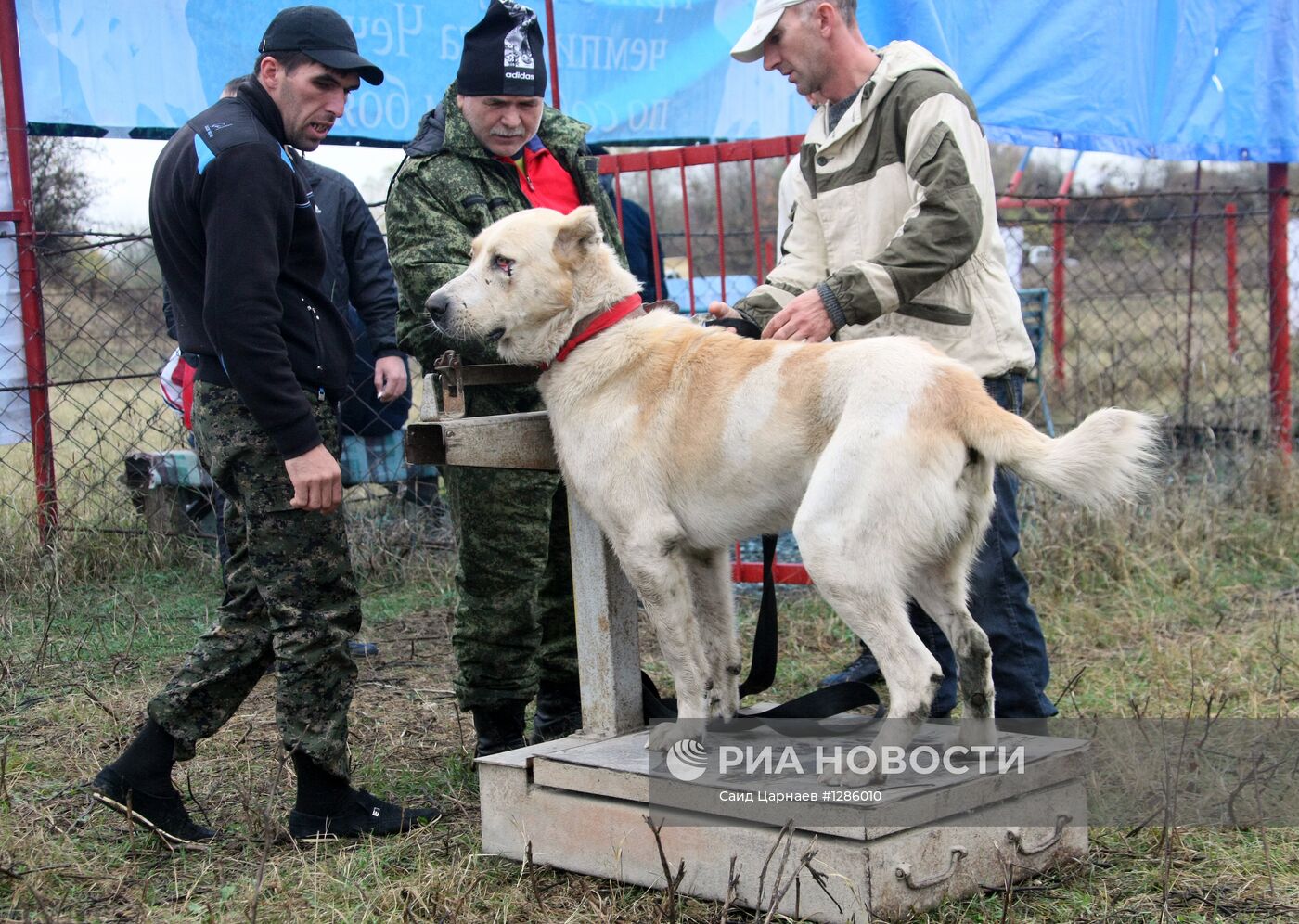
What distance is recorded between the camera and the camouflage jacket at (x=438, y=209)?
359 cm

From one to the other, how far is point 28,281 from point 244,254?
3.20 m

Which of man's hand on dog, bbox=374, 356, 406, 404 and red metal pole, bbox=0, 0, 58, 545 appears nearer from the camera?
man's hand on dog, bbox=374, 356, 406, 404

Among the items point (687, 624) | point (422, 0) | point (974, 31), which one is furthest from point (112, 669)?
point (974, 31)

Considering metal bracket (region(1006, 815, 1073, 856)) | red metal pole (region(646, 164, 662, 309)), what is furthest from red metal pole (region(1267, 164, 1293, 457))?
metal bracket (region(1006, 815, 1073, 856))

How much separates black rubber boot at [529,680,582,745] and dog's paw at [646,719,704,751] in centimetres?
94

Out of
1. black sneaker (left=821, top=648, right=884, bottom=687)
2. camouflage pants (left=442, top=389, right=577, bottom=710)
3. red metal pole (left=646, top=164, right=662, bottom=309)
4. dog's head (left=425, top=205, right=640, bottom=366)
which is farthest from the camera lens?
red metal pole (left=646, top=164, right=662, bottom=309)

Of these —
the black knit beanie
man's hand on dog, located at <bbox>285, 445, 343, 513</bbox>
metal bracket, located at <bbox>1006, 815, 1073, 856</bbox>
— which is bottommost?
metal bracket, located at <bbox>1006, 815, 1073, 856</bbox>

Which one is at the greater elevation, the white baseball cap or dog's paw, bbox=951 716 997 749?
the white baseball cap

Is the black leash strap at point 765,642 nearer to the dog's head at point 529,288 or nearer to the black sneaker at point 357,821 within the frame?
the dog's head at point 529,288

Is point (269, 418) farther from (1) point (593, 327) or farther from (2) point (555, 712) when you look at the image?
(2) point (555, 712)

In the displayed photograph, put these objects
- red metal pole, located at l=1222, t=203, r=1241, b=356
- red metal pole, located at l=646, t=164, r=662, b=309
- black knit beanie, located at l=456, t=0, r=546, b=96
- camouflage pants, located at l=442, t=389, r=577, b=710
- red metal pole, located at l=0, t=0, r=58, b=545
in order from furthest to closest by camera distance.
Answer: red metal pole, located at l=1222, t=203, r=1241, b=356
red metal pole, located at l=646, t=164, r=662, b=309
red metal pole, located at l=0, t=0, r=58, b=545
camouflage pants, located at l=442, t=389, r=577, b=710
black knit beanie, located at l=456, t=0, r=546, b=96

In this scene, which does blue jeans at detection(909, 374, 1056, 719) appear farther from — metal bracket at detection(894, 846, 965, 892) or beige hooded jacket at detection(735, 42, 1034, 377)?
metal bracket at detection(894, 846, 965, 892)

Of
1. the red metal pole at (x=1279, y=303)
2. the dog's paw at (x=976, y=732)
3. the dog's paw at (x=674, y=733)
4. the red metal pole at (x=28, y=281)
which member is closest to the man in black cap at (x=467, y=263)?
the dog's paw at (x=674, y=733)

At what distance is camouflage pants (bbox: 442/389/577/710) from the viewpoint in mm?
3707
